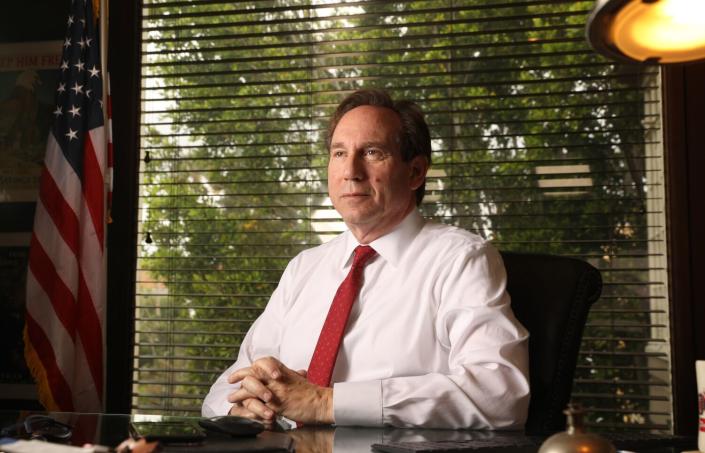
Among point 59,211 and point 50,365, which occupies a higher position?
point 59,211

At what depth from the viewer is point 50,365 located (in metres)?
2.65

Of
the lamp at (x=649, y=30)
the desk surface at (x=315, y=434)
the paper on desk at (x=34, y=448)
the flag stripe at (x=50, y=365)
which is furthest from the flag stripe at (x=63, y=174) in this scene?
the lamp at (x=649, y=30)

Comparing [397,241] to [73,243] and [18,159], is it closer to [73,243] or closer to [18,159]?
[73,243]

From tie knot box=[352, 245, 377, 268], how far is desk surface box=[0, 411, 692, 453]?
665 mm

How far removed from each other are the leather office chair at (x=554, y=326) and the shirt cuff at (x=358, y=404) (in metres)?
0.43

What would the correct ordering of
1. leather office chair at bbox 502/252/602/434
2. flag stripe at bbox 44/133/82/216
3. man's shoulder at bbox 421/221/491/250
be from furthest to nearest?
1. flag stripe at bbox 44/133/82/216
2. man's shoulder at bbox 421/221/491/250
3. leather office chair at bbox 502/252/602/434

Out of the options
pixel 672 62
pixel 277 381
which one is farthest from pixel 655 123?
pixel 277 381

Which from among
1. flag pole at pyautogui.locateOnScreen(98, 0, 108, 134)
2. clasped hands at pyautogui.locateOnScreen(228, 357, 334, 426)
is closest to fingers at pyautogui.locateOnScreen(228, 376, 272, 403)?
clasped hands at pyautogui.locateOnScreen(228, 357, 334, 426)

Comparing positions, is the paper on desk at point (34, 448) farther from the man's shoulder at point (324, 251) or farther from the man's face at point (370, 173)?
the man's shoulder at point (324, 251)

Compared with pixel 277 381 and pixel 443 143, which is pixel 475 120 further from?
pixel 277 381

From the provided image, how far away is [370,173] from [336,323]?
0.45 m

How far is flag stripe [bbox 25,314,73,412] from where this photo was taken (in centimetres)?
263

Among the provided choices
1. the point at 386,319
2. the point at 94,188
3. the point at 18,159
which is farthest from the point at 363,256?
the point at 18,159

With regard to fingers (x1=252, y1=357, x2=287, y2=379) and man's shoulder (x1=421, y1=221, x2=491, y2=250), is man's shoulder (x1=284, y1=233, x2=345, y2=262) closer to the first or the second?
man's shoulder (x1=421, y1=221, x2=491, y2=250)
